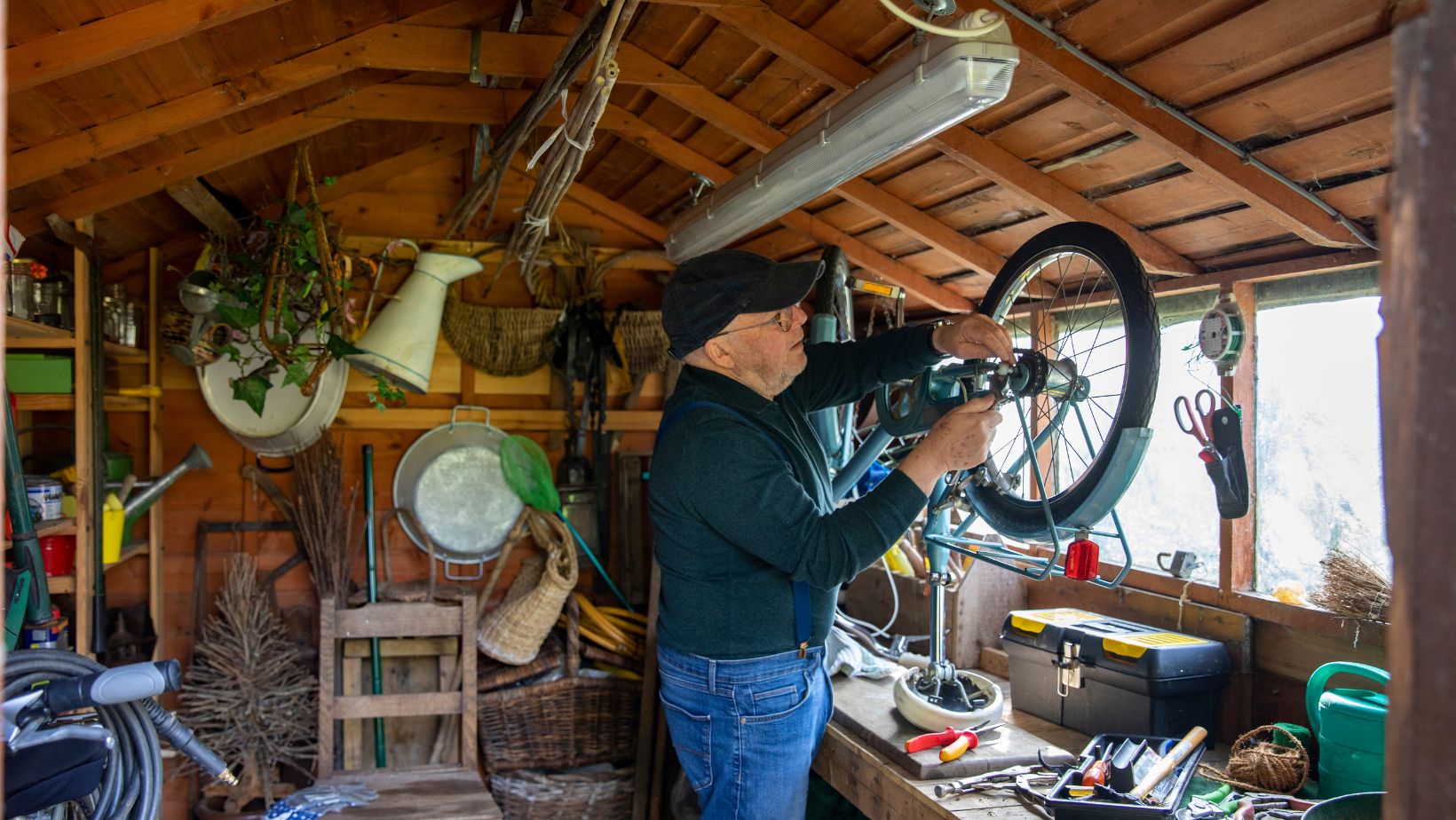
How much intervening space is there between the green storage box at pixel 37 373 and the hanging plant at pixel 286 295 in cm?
56

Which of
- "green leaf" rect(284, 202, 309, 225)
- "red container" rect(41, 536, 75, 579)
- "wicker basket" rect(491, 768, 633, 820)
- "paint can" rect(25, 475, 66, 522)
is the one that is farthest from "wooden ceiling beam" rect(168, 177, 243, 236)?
"wicker basket" rect(491, 768, 633, 820)

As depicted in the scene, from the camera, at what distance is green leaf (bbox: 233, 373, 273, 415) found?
139 inches

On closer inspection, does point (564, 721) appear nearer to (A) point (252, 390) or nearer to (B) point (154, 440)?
(A) point (252, 390)

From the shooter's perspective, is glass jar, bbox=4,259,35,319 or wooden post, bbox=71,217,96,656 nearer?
glass jar, bbox=4,259,35,319

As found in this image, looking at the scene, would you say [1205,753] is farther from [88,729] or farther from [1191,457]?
[88,729]

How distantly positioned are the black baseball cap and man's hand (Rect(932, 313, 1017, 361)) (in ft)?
1.03

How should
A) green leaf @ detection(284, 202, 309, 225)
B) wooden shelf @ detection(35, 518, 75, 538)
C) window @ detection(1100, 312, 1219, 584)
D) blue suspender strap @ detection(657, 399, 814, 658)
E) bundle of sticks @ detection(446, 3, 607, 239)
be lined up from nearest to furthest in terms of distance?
blue suspender strap @ detection(657, 399, 814, 658) → bundle of sticks @ detection(446, 3, 607, 239) → wooden shelf @ detection(35, 518, 75, 538) → window @ detection(1100, 312, 1219, 584) → green leaf @ detection(284, 202, 309, 225)

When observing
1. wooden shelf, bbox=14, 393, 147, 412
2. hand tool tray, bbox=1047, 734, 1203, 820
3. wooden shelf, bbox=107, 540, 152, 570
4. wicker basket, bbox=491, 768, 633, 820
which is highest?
wooden shelf, bbox=14, 393, 147, 412

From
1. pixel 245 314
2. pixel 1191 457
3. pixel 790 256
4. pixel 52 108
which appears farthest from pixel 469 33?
pixel 1191 457

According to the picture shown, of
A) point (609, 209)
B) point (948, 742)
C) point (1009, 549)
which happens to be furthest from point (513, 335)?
point (948, 742)

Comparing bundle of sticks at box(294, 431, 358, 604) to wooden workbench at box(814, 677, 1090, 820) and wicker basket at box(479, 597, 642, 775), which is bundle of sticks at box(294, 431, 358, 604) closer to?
wicker basket at box(479, 597, 642, 775)

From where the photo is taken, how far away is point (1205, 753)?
254cm

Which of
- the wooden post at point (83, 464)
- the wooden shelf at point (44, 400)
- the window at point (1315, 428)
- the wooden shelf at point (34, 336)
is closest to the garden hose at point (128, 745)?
the wooden post at point (83, 464)

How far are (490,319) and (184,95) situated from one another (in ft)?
5.53
